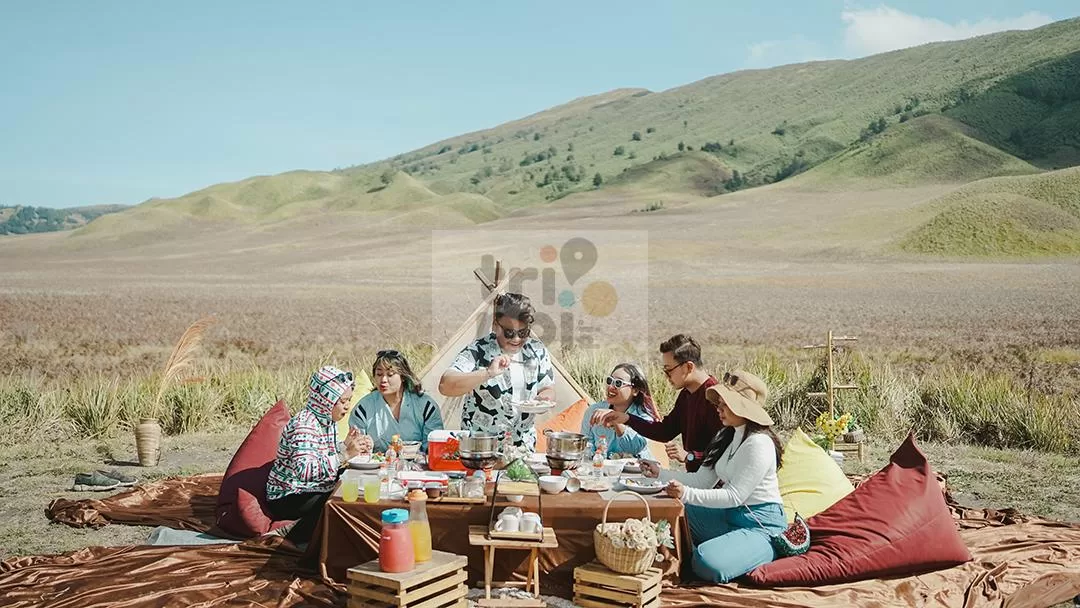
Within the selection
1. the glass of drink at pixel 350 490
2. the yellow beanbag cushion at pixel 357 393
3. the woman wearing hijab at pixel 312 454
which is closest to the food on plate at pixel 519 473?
the glass of drink at pixel 350 490

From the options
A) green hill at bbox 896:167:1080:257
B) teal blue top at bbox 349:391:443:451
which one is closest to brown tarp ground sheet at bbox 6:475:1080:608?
teal blue top at bbox 349:391:443:451

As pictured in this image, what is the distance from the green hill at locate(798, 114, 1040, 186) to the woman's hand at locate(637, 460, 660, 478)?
5230cm

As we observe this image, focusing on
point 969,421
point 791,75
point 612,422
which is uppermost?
point 791,75

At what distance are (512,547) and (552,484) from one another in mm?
393

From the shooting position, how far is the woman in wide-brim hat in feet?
14.5

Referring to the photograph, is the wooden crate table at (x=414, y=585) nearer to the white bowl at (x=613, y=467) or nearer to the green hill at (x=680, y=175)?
the white bowl at (x=613, y=467)

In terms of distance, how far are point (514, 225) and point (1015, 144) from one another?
30.5 meters

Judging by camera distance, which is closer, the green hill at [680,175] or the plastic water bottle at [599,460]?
the plastic water bottle at [599,460]

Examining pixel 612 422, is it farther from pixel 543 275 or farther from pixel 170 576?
pixel 543 275

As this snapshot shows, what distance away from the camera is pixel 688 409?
538cm

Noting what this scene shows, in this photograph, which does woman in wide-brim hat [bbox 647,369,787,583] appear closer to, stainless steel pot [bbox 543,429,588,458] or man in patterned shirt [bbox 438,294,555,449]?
stainless steel pot [bbox 543,429,588,458]

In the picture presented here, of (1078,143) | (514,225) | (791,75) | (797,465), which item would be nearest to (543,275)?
(514,225)

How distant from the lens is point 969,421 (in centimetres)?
957

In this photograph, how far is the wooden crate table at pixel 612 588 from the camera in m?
4.06
